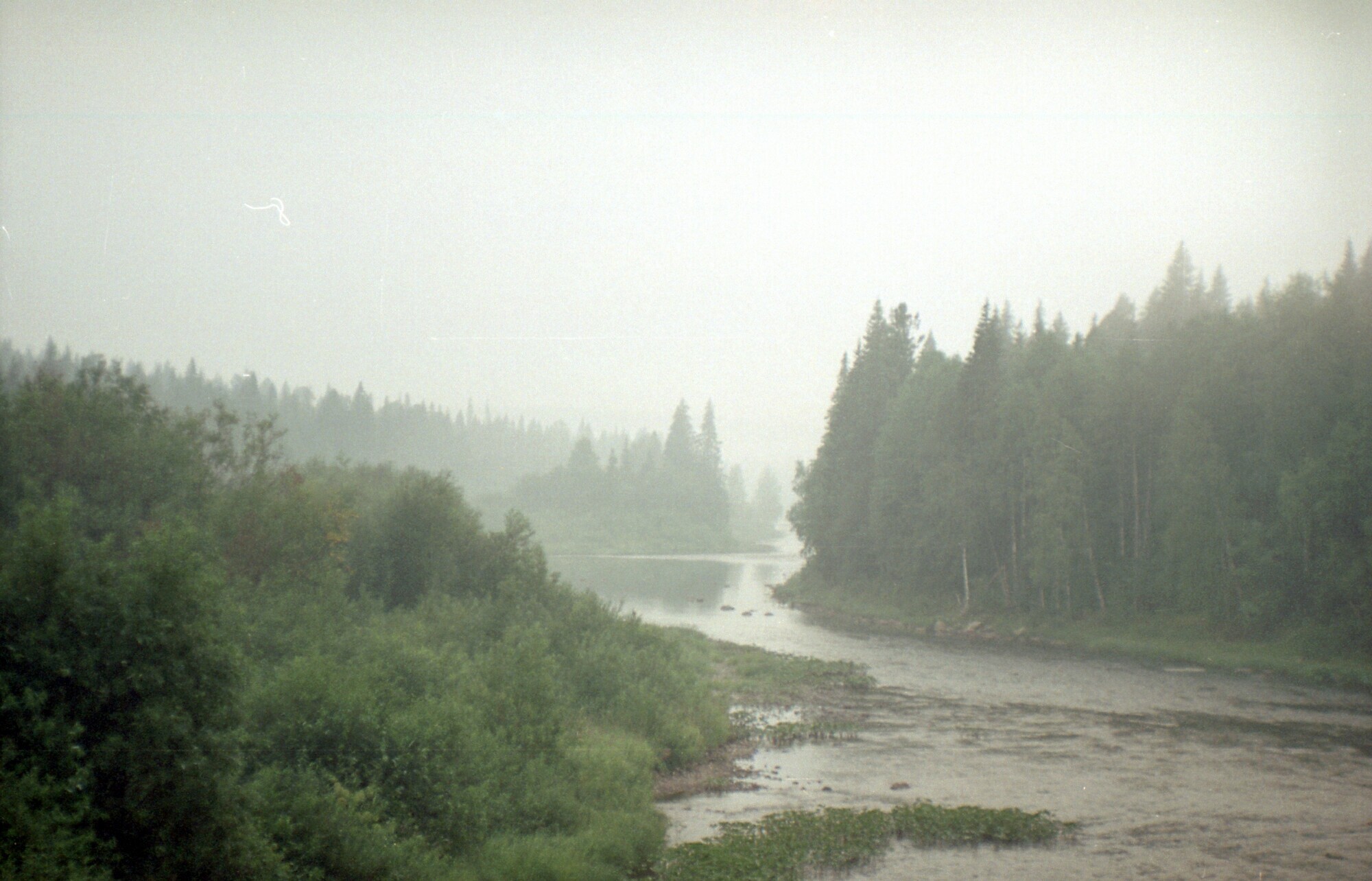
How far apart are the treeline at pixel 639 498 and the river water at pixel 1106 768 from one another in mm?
85738

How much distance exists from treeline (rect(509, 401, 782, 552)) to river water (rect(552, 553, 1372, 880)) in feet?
281

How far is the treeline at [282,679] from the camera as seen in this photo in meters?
9.74

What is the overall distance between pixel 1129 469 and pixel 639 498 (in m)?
93.3

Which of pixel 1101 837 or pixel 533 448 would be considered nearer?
pixel 1101 837

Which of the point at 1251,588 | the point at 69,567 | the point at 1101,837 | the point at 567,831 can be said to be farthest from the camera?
the point at 1251,588

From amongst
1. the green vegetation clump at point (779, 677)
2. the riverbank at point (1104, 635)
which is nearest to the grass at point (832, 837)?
the green vegetation clump at point (779, 677)

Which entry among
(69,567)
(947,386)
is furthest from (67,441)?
(947,386)

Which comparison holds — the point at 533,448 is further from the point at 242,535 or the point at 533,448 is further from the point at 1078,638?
the point at 242,535

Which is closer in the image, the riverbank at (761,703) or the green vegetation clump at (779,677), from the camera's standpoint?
the riverbank at (761,703)

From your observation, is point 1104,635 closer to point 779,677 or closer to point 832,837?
point 779,677

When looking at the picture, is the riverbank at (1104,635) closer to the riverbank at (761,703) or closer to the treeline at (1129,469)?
the treeline at (1129,469)

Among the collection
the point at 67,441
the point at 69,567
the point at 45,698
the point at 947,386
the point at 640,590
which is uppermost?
the point at 947,386

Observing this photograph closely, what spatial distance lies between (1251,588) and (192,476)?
4912cm

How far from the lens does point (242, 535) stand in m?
26.3
